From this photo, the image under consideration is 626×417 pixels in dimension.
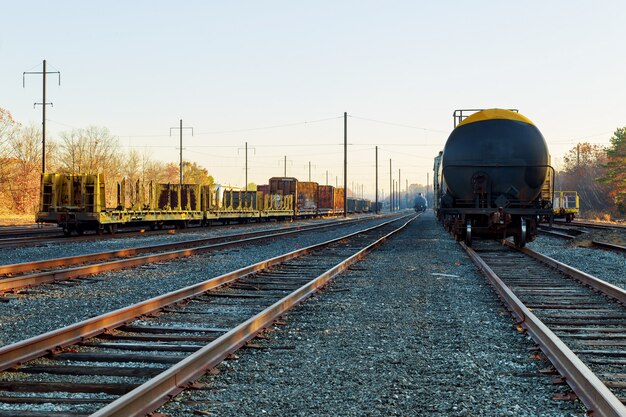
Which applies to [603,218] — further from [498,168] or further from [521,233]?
[498,168]

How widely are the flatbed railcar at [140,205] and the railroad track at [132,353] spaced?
1588 centimetres

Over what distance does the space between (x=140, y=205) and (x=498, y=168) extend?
1654 cm

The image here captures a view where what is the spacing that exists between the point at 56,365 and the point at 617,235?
935 inches

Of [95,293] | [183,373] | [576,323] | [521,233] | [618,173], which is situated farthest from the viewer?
[618,173]

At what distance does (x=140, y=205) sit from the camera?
1065 inches

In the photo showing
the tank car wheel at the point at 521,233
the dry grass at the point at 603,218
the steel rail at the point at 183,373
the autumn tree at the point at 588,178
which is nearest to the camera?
the steel rail at the point at 183,373

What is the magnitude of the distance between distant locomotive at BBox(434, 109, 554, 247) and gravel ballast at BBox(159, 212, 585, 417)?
7290 mm

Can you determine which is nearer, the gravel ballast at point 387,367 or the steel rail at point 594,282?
the gravel ballast at point 387,367

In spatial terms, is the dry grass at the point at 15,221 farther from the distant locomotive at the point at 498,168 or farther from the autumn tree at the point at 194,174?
the autumn tree at the point at 194,174

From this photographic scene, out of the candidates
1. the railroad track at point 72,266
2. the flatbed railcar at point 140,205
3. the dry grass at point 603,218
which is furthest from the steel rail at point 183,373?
the dry grass at point 603,218

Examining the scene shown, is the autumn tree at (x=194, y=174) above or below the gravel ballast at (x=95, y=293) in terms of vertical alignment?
above

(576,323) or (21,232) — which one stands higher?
(21,232)

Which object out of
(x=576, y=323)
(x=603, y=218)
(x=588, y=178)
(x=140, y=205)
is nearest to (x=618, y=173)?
(x=603, y=218)

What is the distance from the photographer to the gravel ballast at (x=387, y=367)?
13.4 feet
